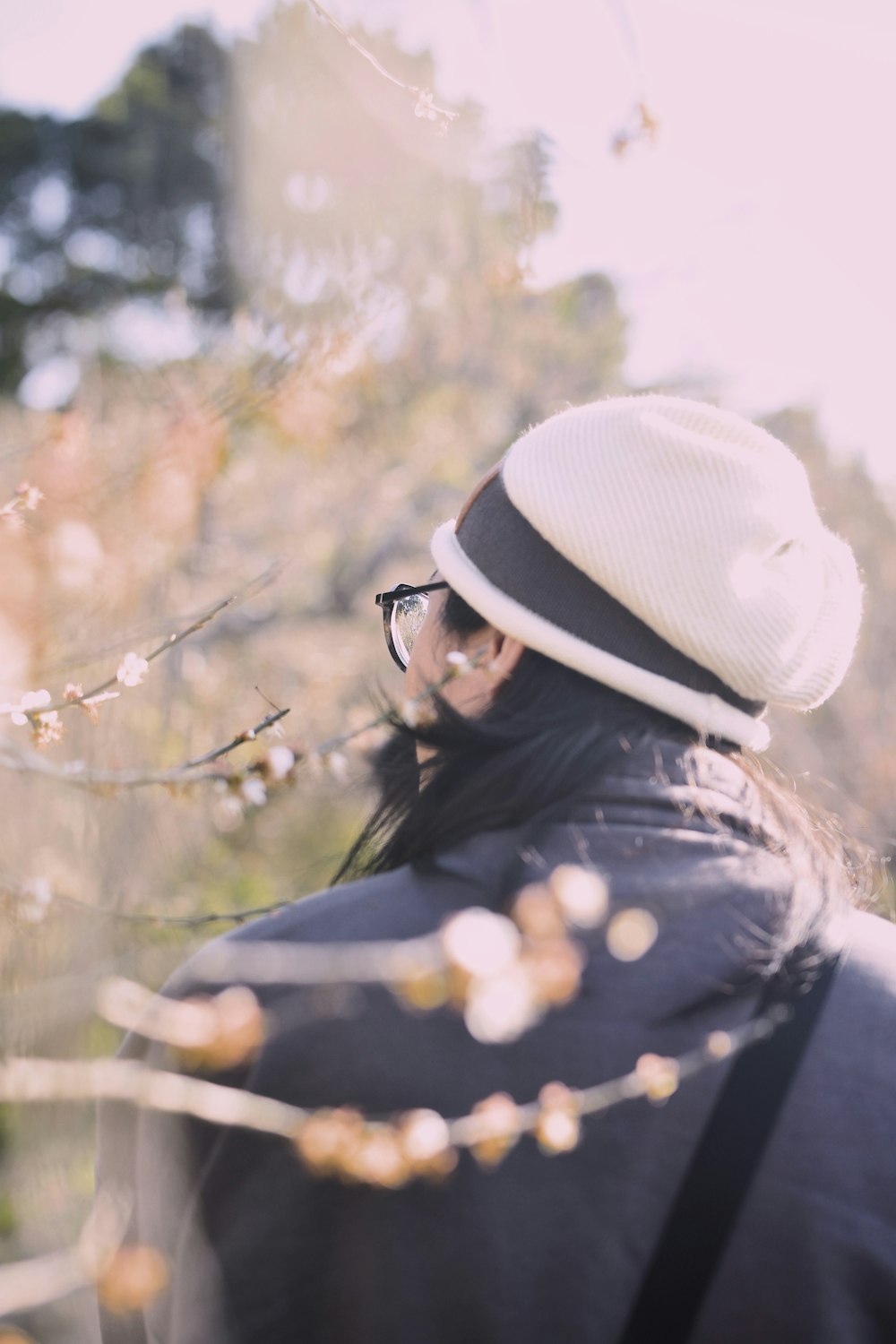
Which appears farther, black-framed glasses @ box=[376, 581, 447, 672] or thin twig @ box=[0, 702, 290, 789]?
black-framed glasses @ box=[376, 581, 447, 672]

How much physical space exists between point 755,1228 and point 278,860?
5.92 m

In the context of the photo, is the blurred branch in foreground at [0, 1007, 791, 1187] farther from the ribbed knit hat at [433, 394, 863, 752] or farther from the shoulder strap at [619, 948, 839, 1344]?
the ribbed knit hat at [433, 394, 863, 752]

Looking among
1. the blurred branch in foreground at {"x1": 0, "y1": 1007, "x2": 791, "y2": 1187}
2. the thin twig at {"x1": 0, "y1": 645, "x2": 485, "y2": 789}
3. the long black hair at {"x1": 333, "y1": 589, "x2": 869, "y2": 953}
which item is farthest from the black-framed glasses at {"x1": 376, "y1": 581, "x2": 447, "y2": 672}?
the blurred branch in foreground at {"x1": 0, "y1": 1007, "x2": 791, "y2": 1187}

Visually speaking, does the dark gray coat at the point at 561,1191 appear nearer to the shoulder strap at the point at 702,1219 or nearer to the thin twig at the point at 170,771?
the shoulder strap at the point at 702,1219

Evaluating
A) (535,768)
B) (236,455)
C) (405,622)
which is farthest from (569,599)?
(236,455)

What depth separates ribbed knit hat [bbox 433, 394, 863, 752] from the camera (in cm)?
97

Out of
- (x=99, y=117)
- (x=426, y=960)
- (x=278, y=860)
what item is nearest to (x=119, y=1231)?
(x=426, y=960)

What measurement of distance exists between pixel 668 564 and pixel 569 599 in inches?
4.6

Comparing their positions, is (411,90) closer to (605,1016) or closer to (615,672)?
(615,672)

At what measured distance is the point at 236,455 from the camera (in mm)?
5457

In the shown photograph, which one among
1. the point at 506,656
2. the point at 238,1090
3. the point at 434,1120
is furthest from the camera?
the point at 506,656

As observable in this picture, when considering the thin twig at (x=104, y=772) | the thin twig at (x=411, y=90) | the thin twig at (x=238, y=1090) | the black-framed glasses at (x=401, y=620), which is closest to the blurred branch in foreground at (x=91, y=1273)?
the thin twig at (x=238, y=1090)

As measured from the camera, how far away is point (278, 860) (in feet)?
21.1

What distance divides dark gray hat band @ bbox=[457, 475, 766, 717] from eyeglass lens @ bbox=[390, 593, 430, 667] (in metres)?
0.40
